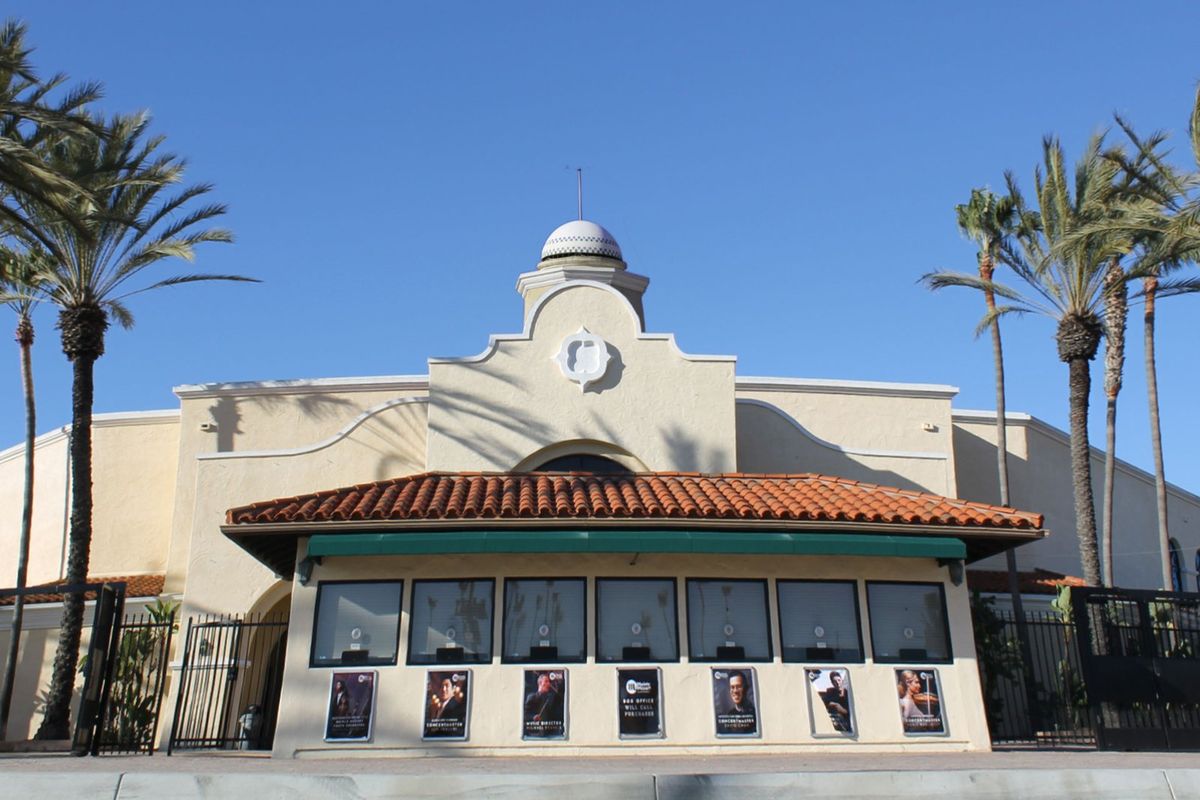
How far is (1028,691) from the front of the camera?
2072 cm

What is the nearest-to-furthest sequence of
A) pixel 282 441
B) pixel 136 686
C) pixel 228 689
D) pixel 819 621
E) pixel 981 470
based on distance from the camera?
pixel 819 621 → pixel 228 689 → pixel 136 686 → pixel 282 441 → pixel 981 470

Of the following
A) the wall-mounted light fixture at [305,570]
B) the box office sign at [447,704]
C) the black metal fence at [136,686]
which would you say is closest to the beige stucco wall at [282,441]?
the black metal fence at [136,686]

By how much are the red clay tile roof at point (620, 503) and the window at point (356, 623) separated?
999 mm

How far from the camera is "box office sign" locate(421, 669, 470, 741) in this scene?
48.5ft

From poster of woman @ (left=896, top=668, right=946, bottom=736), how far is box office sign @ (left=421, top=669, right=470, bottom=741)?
591 cm

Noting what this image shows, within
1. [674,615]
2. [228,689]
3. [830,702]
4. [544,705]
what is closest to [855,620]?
[830,702]

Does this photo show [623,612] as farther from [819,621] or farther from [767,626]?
[819,621]

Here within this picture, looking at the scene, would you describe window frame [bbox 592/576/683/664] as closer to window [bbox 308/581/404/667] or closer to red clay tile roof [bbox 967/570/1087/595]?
window [bbox 308/581/404/667]

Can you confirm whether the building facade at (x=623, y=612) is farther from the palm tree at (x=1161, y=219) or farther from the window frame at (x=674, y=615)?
the palm tree at (x=1161, y=219)

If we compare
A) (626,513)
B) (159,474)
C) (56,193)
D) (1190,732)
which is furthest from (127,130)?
(1190,732)

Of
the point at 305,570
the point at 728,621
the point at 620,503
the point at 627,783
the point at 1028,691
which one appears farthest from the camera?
the point at 1028,691

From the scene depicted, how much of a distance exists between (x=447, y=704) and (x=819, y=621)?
17.1ft

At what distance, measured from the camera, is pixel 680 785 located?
10.6 m

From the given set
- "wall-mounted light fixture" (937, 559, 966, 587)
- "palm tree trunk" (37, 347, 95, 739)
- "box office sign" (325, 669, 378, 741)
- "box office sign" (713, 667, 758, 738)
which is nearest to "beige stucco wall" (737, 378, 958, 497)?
"wall-mounted light fixture" (937, 559, 966, 587)
